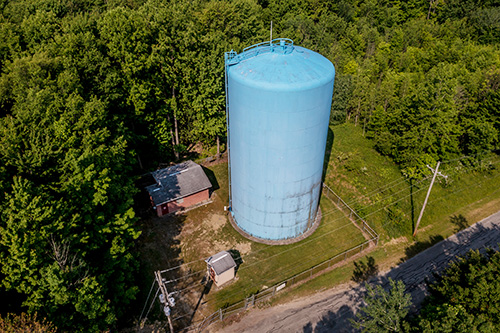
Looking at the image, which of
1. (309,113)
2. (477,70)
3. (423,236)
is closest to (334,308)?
(423,236)

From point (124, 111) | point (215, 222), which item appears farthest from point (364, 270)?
point (124, 111)

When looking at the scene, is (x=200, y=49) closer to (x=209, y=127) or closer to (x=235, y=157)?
(x=209, y=127)

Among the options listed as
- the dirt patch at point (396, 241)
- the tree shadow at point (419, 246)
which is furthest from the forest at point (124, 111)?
the dirt patch at point (396, 241)

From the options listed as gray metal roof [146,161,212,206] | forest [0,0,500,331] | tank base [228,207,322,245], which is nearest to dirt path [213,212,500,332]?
tank base [228,207,322,245]

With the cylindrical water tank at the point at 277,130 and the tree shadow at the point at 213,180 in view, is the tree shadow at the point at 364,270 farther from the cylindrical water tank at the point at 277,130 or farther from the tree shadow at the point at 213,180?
the tree shadow at the point at 213,180

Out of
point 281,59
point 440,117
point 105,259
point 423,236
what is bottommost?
point 423,236

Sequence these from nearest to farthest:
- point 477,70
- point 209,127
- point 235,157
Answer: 1. point 235,157
2. point 209,127
3. point 477,70
